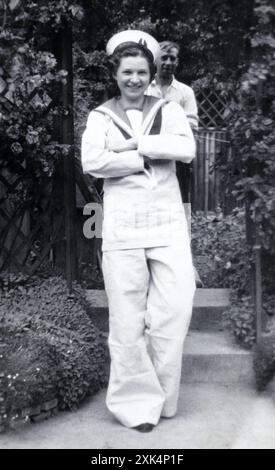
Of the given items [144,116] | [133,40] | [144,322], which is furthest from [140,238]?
[133,40]

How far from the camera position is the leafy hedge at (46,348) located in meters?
3.64

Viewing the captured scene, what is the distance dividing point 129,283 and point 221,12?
6.24 feet

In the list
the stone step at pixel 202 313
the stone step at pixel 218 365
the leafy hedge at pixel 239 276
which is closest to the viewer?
the stone step at pixel 218 365

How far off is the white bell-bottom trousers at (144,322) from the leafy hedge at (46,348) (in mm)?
328

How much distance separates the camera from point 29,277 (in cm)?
478

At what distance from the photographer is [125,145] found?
144 inches

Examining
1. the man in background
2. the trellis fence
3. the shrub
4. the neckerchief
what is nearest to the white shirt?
the man in background

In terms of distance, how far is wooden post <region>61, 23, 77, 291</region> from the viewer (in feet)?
14.8

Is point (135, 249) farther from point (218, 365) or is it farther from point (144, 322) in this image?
point (218, 365)

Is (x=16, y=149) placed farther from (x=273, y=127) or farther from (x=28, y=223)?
(x=273, y=127)

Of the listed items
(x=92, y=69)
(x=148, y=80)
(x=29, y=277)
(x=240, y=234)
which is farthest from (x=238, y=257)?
(x=92, y=69)

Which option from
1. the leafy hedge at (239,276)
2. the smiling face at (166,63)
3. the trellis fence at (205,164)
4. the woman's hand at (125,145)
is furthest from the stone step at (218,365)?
the trellis fence at (205,164)

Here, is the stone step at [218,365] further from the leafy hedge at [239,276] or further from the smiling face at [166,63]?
the smiling face at [166,63]

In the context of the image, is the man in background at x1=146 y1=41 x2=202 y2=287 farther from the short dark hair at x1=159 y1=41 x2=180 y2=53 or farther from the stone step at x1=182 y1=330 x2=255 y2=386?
the stone step at x1=182 y1=330 x2=255 y2=386
